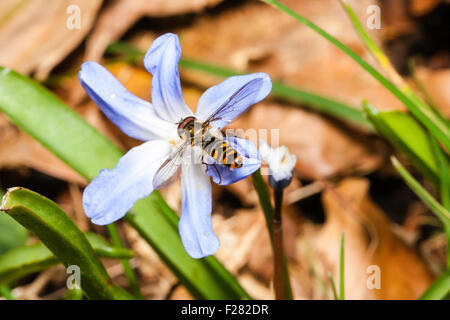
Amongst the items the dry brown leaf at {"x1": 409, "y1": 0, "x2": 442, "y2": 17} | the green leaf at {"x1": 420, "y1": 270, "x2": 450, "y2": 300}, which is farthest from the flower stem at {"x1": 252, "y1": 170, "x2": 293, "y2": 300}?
the dry brown leaf at {"x1": 409, "y1": 0, "x2": 442, "y2": 17}

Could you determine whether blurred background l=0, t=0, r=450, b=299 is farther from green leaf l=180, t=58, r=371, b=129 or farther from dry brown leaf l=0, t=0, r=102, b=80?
green leaf l=180, t=58, r=371, b=129

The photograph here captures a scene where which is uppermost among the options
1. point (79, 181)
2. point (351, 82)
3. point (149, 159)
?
point (351, 82)

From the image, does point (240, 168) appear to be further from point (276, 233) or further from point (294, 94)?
point (294, 94)

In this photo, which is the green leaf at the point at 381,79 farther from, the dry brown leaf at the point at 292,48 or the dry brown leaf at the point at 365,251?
the dry brown leaf at the point at 292,48

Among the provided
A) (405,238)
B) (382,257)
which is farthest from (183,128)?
(405,238)

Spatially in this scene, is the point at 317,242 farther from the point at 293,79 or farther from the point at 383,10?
the point at 383,10
